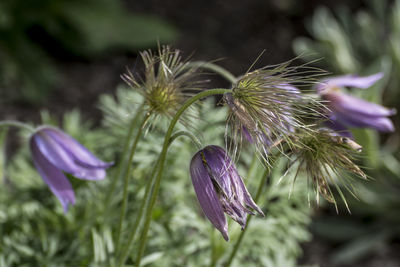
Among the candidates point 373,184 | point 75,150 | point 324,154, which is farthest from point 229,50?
point 324,154

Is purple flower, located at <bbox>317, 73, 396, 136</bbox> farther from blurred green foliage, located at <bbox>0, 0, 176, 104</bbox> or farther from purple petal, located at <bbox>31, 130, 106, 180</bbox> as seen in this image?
blurred green foliage, located at <bbox>0, 0, 176, 104</bbox>

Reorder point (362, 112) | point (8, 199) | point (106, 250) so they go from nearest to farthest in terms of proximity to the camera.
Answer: point (362, 112)
point (106, 250)
point (8, 199)

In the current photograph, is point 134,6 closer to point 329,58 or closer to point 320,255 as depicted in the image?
point 329,58

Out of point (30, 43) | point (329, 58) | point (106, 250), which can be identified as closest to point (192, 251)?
point (106, 250)

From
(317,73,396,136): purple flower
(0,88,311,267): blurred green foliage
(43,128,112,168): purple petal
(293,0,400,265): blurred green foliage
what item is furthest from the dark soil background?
(317,73,396,136): purple flower

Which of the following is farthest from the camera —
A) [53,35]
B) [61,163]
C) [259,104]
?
[53,35]

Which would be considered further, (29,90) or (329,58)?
(29,90)

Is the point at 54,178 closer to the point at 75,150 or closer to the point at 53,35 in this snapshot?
the point at 75,150
